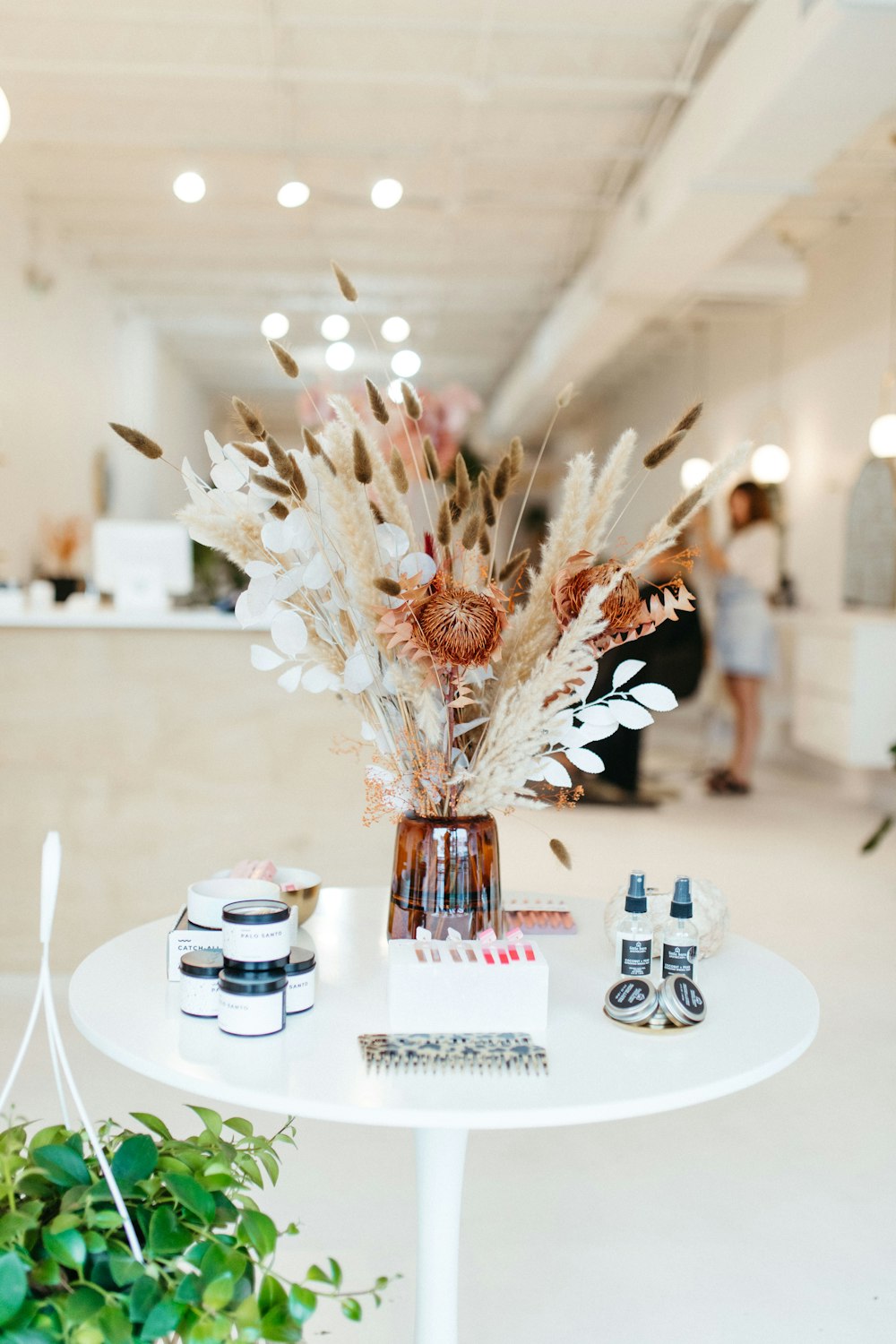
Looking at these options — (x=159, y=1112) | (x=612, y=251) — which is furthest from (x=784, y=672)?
(x=159, y=1112)

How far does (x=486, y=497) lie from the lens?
137 cm

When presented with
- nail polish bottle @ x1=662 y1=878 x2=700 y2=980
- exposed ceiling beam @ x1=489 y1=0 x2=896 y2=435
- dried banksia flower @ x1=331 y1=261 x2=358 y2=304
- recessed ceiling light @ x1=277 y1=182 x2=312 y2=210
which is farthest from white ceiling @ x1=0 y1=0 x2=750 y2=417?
nail polish bottle @ x1=662 y1=878 x2=700 y2=980

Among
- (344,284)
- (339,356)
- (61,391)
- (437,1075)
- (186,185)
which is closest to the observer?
(437,1075)

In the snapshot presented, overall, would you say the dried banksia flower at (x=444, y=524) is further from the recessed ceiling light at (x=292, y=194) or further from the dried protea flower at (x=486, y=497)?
the recessed ceiling light at (x=292, y=194)

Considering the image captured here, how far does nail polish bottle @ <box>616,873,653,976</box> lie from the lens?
1445mm

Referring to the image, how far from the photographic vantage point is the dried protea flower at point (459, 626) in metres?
1.29

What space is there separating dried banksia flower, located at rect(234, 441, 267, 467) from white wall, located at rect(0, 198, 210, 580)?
3.96 m

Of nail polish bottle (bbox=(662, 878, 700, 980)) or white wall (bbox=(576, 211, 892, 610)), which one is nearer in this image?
nail polish bottle (bbox=(662, 878, 700, 980))

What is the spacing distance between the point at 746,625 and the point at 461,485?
5483 millimetres

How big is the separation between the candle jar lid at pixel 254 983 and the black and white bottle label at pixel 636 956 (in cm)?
42

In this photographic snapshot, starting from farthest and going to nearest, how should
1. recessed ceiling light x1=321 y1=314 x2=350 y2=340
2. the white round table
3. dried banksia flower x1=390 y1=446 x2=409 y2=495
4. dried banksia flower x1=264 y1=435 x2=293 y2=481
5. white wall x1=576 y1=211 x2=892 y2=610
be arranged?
white wall x1=576 y1=211 x2=892 y2=610 → recessed ceiling light x1=321 y1=314 x2=350 y2=340 → dried banksia flower x1=390 y1=446 x2=409 y2=495 → dried banksia flower x1=264 y1=435 x2=293 y2=481 → the white round table

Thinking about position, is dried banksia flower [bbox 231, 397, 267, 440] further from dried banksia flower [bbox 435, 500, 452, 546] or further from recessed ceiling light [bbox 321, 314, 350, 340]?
recessed ceiling light [bbox 321, 314, 350, 340]

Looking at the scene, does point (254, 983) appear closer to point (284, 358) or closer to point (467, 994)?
point (467, 994)

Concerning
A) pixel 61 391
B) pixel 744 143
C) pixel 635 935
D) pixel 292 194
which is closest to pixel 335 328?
pixel 292 194
